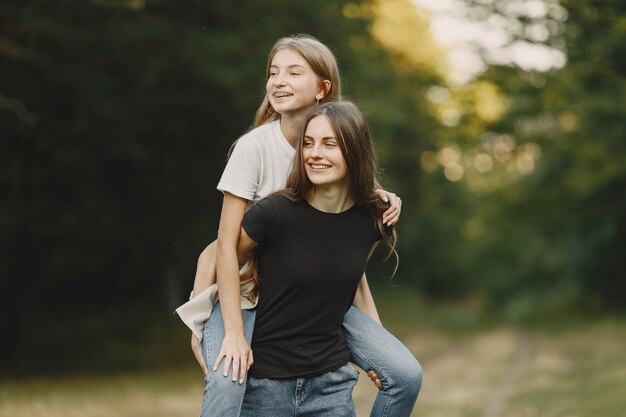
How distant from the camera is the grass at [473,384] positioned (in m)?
10.1

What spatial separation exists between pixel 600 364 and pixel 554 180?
10.0m

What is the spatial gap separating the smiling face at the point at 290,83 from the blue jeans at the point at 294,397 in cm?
113

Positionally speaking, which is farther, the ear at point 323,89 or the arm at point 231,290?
the ear at point 323,89

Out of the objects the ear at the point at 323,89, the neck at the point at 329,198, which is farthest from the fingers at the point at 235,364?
the ear at the point at 323,89

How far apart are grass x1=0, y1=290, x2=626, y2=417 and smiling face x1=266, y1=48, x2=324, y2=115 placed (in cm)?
669

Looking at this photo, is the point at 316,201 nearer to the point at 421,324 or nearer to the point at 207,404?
the point at 207,404

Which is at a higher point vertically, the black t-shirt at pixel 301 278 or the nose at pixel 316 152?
the nose at pixel 316 152

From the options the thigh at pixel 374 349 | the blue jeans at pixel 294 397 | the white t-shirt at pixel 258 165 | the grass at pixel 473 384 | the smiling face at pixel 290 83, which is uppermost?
the smiling face at pixel 290 83

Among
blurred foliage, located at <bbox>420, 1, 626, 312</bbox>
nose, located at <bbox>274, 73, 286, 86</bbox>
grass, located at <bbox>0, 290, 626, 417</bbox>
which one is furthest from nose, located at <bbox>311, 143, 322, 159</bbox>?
blurred foliage, located at <bbox>420, 1, 626, 312</bbox>

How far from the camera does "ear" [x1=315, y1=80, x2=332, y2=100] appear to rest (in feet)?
11.8

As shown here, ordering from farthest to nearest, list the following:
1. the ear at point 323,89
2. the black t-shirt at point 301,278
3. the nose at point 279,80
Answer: the ear at point 323,89
the nose at point 279,80
the black t-shirt at point 301,278

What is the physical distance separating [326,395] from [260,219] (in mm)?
785

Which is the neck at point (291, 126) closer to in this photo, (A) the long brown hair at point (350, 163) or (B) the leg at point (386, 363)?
(A) the long brown hair at point (350, 163)

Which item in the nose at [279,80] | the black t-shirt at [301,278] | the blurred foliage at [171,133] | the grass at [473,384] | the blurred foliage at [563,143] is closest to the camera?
the black t-shirt at [301,278]
